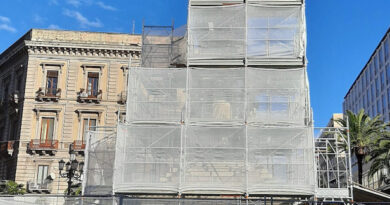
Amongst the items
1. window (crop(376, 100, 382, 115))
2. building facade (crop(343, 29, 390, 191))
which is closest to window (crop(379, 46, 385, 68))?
building facade (crop(343, 29, 390, 191))

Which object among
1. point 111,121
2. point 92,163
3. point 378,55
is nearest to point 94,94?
point 111,121

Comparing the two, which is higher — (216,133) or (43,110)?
(43,110)

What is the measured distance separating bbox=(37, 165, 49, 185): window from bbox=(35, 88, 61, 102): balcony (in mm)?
4584

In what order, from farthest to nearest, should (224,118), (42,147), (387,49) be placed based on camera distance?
(387,49)
(42,147)
(224,118)

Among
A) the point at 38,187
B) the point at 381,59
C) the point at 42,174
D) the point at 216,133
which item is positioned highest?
the point at 381,59

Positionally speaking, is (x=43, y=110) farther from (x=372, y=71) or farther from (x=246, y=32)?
(x=372, y=71)

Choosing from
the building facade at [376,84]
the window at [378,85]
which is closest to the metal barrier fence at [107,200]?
the building facade at [376,84]

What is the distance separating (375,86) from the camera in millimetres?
67125

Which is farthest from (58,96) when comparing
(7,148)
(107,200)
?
(107,200)

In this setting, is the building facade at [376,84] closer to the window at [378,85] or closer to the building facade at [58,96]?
the window at [378,85]

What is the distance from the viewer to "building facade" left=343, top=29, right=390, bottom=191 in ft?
197

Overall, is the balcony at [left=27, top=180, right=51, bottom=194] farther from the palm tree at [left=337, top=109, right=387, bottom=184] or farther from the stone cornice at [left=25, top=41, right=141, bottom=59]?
the palm tree at [left=337, top=109, right=387, bottom=184]

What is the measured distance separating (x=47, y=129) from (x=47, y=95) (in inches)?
91.4

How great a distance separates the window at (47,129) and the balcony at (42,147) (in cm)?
41
